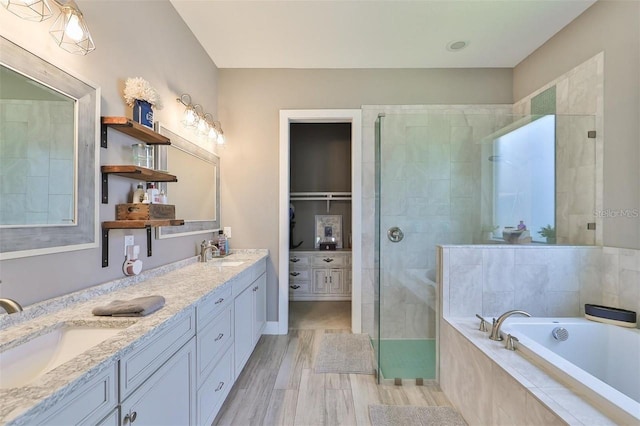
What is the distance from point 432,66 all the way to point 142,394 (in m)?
3.49

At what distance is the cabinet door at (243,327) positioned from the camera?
80.6 inches

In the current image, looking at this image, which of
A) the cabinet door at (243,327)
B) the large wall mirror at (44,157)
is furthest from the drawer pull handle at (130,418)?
the cabinet door at (243,327)

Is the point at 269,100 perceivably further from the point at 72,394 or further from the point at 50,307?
the point at 72,394

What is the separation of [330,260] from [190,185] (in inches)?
88.6

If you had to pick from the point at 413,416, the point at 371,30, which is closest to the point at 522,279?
the point at 413,416

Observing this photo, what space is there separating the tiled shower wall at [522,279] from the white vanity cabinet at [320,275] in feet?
6.76

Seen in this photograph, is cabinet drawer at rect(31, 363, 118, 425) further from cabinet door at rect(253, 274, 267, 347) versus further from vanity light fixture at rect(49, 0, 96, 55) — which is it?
cabinet door at rect(253, 274, 267, 347)

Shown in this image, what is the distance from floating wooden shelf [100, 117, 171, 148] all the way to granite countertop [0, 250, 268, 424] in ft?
2.54

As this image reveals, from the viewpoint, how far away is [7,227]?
1028 millimetres

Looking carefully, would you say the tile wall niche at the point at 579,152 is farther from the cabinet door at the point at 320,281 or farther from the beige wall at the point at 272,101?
the cabinet door at the point at 320,281

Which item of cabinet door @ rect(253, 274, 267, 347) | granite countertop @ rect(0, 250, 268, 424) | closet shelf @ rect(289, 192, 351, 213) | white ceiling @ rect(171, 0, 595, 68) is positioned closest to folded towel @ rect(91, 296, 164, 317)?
granite countertop @ rect(0, 250, 268, 424)

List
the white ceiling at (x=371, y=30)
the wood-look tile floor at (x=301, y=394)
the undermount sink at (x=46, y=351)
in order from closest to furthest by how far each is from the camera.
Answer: the undermount sink at (x=46, y=351)
the wood-look tile floor at (x=301, y=394)
the white ceiling at (x=371, y=30)

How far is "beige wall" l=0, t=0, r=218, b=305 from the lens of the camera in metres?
1.12

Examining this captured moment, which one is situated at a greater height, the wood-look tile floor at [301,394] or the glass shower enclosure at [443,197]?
the glass shower enclosure at [443,197]
